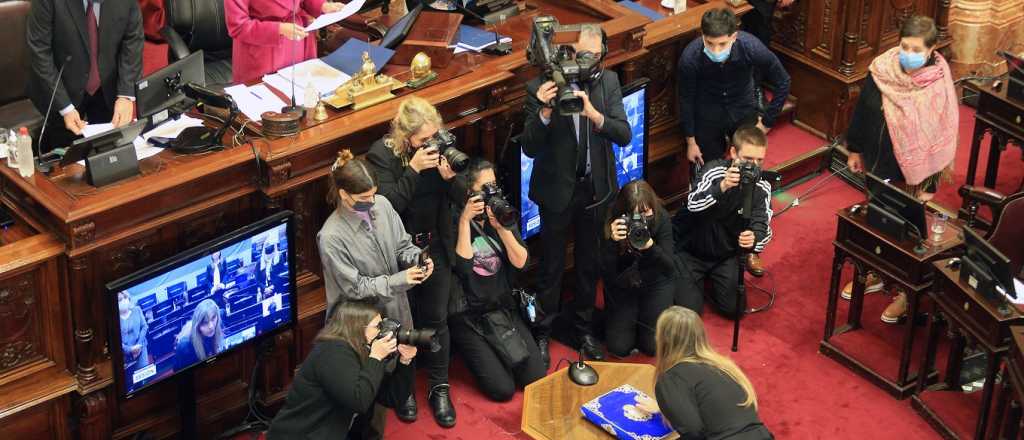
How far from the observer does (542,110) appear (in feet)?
21.4

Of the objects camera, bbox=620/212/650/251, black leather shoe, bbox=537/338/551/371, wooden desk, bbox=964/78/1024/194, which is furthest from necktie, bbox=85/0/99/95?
wooden desk, bbox=964/78/1024/194

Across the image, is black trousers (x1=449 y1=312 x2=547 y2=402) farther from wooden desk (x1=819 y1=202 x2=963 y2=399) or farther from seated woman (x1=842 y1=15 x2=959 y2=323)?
seated woman (x1=842 y1=15 x2=959 y2=323)

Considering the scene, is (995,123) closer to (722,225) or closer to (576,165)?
(722,225)

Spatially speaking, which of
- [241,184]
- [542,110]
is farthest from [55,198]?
[542,110]

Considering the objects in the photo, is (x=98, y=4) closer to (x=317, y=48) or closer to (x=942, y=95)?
(x=317, y=48)

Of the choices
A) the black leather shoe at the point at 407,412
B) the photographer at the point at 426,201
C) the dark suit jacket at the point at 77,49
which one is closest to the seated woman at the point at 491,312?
the photographer at the point at 426,201

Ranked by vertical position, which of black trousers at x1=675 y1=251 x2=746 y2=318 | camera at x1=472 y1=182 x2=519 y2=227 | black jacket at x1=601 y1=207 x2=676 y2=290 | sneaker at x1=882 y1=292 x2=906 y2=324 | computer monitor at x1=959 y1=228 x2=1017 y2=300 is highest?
camera at x1=472 y1=182 x2=519 y2=227

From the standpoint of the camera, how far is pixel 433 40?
7059 mm

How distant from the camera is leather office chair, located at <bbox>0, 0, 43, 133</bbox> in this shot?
292 inches

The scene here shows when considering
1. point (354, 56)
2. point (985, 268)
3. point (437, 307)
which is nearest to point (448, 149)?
point (437, 307)

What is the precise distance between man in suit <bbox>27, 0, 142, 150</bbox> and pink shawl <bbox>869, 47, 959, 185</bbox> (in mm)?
3616

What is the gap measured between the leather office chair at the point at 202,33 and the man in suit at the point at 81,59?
0.63m

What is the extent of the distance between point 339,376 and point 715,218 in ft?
8.33

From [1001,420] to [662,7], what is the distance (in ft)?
9.88
